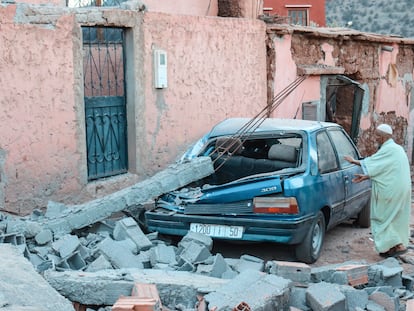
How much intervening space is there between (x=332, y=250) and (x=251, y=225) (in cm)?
178

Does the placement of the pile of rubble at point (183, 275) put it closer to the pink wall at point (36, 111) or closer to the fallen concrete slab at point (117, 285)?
the fallen concrete slab at point (117, 285)

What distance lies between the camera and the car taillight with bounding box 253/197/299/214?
21.4 feet

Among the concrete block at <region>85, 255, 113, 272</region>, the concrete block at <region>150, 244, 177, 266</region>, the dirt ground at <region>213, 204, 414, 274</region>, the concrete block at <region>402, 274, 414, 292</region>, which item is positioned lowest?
the dirt ground at <region>213, 204, 414, 274</region>

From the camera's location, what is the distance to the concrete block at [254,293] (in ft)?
15.3

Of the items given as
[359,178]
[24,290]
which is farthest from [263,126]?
[24,290]

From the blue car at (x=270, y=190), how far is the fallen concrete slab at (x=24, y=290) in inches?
85.9

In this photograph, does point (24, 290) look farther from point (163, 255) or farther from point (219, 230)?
point (219, 230)

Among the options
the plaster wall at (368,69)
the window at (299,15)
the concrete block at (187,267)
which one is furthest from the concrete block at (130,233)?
the window at (299,15)

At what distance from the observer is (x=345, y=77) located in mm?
14359

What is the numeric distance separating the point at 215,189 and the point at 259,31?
17.7ft

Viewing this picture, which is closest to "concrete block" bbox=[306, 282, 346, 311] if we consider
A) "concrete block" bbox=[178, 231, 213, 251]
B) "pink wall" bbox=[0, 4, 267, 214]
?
"concrete block" bbox=[178, 231, 213, 251]

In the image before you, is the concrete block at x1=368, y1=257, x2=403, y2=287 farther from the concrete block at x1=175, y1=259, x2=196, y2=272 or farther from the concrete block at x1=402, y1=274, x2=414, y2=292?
the concrete block at x1=175, y1=259, x2=196, y2=272

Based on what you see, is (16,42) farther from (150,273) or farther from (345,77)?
(345,77)

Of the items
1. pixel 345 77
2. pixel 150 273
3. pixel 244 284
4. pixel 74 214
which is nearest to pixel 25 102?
pixel 74 214
